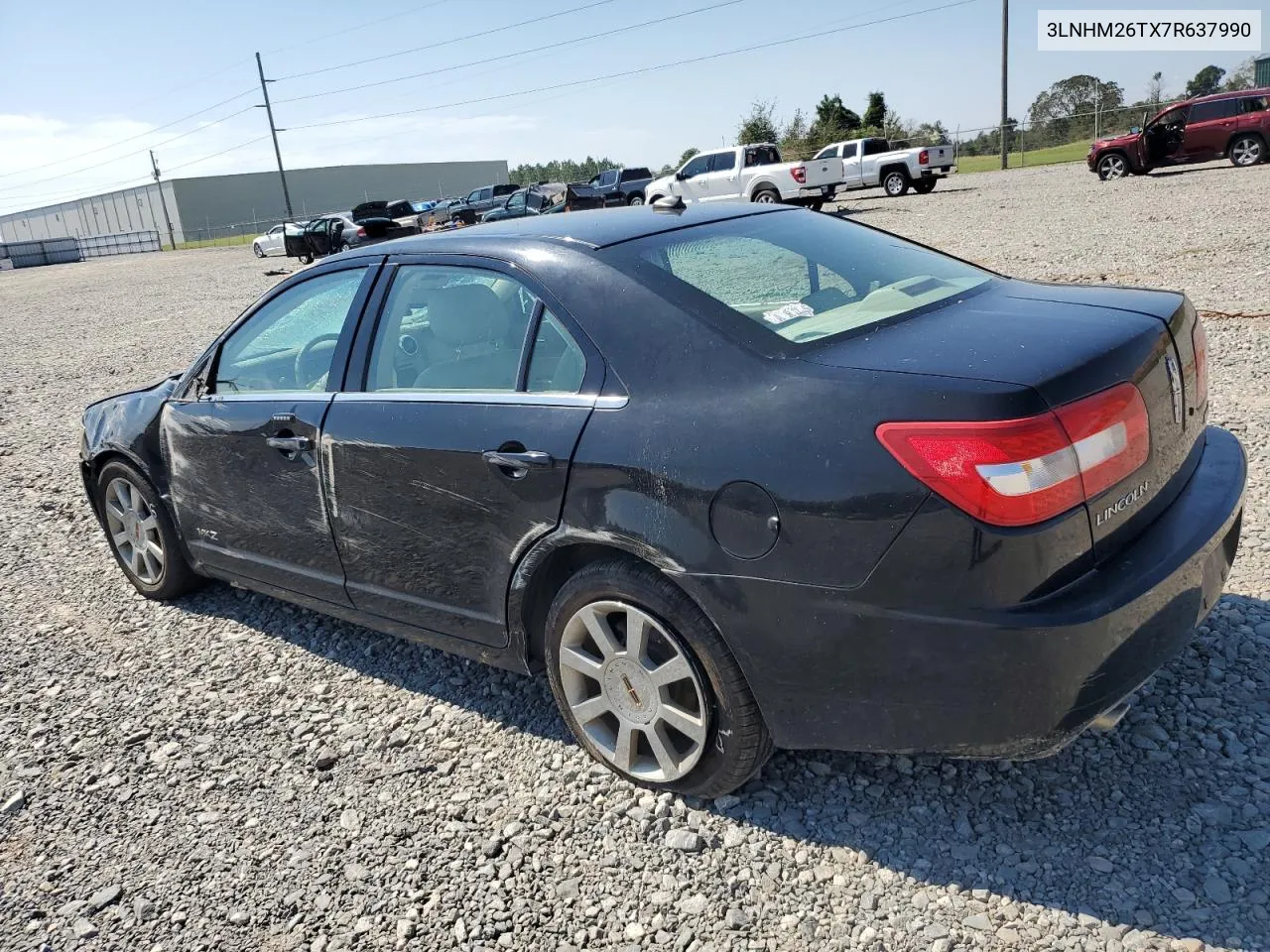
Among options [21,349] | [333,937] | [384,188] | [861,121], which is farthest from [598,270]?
[384,188]

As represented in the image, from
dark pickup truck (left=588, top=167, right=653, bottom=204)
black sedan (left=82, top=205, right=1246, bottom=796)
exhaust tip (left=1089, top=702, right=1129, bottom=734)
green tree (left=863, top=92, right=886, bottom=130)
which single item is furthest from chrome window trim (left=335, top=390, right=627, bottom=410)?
green tree (left=863, top=92, right=886, bottom=130)

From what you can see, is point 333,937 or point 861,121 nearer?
point 333,937

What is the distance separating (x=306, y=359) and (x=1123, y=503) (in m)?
2.90

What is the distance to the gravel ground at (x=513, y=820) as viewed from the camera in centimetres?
237

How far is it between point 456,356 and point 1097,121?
4493cm

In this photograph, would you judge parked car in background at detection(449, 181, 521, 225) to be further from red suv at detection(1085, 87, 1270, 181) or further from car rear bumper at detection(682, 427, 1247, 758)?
car rear bumper at detection(682, 427, 1247, 758)

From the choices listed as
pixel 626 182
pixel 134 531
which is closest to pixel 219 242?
pixel 626 182

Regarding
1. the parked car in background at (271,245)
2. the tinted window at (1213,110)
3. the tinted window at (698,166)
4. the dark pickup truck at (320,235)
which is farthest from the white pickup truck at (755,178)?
the parked car in background at (271,245)

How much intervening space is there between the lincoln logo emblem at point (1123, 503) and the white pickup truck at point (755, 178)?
22552mm

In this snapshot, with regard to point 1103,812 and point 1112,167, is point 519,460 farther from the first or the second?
point 1112,167

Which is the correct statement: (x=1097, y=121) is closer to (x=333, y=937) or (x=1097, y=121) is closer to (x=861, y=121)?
(x=861, y=121)

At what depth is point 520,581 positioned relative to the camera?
293cm

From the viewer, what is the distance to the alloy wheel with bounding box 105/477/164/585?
4590mm

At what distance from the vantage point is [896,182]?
28766 millimetres
